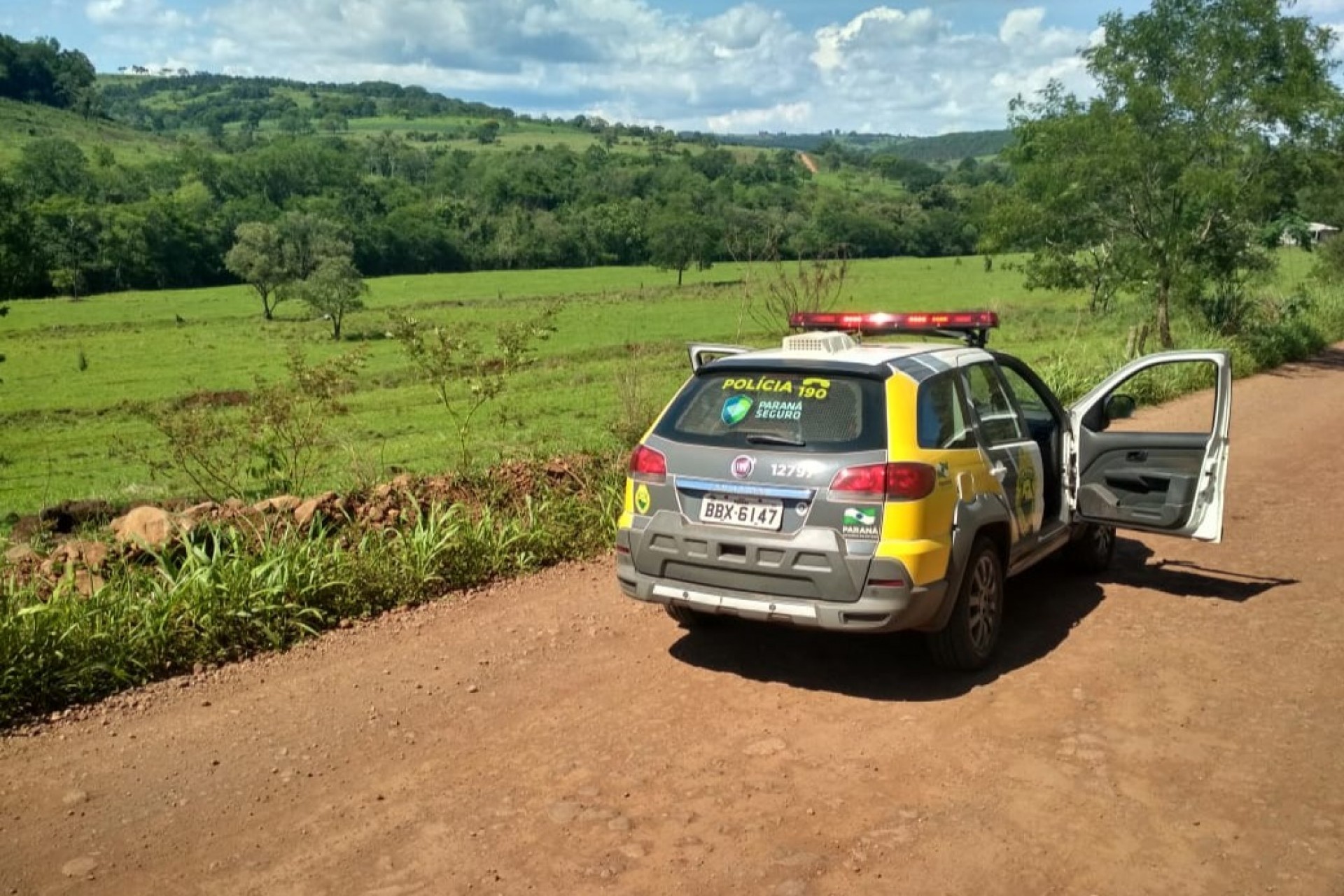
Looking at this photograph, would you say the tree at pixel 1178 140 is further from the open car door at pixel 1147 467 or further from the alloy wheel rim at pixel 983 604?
the alloy wheel rim at pixel 983 604

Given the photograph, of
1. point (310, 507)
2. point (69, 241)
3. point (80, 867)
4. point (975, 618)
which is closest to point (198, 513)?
point (310, 507)

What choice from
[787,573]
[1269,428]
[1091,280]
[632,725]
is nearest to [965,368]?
[787,573]

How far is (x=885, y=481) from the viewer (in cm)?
502

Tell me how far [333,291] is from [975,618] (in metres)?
54.4

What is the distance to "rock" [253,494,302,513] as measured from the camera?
743 centimetres

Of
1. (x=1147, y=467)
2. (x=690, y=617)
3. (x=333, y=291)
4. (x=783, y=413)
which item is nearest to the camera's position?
(x=783, y=413)

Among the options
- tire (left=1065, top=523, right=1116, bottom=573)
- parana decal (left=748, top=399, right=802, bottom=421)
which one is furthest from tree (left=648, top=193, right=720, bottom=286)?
parana decal (left=748, top=399, right=802, bottom=421)

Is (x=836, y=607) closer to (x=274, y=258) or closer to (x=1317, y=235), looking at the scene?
(x=1317, y=235)

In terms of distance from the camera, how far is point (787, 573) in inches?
202

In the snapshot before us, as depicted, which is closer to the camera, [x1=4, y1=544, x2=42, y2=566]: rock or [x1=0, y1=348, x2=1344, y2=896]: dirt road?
[x1=0, y1=348, x2=1344, y2=896]: dirt road

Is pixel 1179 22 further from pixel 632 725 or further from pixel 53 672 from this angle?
pixel 53 672

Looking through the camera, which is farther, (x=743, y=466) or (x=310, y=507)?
(x=310, y=507)

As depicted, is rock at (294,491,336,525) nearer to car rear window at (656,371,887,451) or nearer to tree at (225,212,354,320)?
car rear window at (656,371,887,451)

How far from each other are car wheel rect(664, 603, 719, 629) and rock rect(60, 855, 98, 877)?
288 centimetres
